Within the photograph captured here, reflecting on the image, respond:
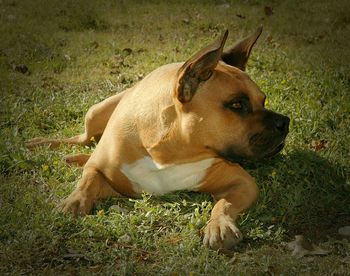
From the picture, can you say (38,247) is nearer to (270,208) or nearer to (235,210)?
(235,210)

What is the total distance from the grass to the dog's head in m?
Answer: 0.51

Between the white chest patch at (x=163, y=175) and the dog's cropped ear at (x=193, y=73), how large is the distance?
53 cm

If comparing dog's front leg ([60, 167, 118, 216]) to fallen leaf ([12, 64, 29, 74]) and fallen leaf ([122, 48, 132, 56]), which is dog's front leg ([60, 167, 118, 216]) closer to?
fallen leaf ([12, 64, 29, 74])

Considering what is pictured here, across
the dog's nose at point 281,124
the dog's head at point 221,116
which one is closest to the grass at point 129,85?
the dog's head at point 221,116

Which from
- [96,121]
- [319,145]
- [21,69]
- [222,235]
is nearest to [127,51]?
[21,69]

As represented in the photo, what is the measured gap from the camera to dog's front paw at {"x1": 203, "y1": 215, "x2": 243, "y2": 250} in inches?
151

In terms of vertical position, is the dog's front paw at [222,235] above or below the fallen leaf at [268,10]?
below

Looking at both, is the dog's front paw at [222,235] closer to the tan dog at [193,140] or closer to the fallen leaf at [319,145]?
the tan dog at [193,140]

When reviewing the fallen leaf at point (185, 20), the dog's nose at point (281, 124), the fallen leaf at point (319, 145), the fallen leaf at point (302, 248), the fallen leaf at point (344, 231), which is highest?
the dog's nose at point (281, 124)

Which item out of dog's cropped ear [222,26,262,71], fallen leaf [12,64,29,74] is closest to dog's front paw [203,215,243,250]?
dog's cropped ear [222,26,262,71]

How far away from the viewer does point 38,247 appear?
12.1 ft

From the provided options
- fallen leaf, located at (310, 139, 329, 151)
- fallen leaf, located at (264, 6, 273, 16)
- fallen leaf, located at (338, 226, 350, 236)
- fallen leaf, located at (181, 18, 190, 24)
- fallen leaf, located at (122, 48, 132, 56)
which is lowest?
fallen leaf, located at (338, 226, 350, 236)

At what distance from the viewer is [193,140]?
162 inches

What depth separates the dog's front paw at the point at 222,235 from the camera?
12.6 ft
